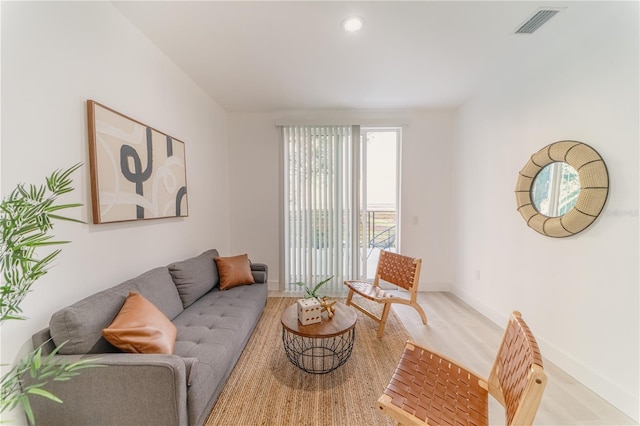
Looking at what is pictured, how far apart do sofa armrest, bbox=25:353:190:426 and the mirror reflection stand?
2886mm

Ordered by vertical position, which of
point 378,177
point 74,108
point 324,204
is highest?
point 74,108

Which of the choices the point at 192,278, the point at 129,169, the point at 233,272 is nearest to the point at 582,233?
the point at 233,272

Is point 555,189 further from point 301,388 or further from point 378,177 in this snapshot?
point 301,388

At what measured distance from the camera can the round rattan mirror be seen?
5.64 feet

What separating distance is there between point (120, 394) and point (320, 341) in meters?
1.58

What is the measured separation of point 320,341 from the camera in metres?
2.40

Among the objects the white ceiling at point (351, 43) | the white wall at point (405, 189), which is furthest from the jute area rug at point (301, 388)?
the white ceiling at point (351, 43)

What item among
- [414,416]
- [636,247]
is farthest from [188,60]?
[636,247]

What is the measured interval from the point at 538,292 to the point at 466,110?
2397 millimetres

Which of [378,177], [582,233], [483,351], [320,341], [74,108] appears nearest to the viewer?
[74,108]

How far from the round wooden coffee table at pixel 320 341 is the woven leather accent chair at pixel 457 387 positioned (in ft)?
1.93

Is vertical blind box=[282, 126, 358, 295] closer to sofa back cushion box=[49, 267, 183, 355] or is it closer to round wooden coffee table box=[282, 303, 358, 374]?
round wooden coffee table box=[282, 303, 358, 374]

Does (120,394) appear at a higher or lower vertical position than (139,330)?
lower

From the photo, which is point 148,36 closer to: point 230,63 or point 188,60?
point 188,60
